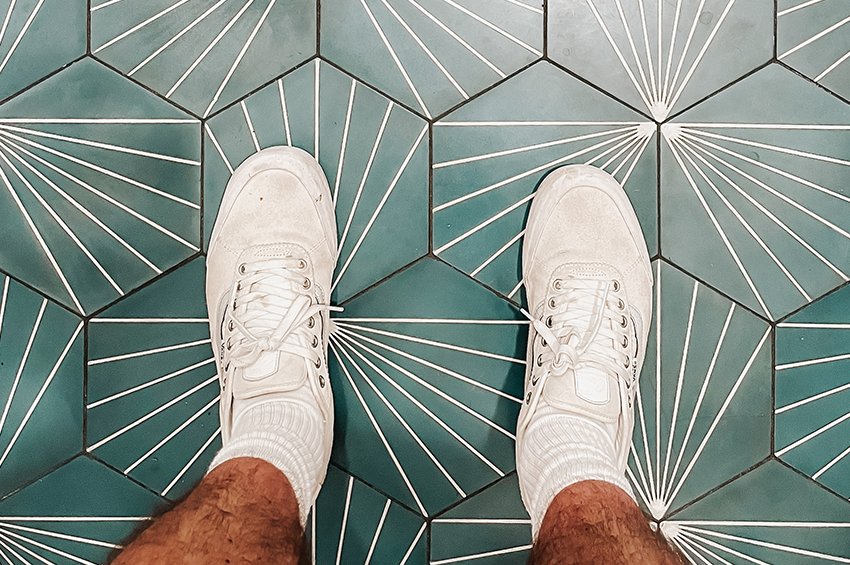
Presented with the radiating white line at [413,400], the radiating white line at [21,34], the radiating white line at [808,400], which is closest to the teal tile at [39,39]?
the radiating white line at [21,34]

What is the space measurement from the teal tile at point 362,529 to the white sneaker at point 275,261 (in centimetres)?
8

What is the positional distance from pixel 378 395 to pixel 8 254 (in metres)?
0.54

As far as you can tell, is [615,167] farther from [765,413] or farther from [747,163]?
[765,413]

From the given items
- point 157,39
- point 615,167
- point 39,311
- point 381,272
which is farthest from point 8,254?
point 615,167

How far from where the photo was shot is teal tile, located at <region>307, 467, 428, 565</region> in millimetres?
825

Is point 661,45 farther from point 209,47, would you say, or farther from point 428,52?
point 209,47

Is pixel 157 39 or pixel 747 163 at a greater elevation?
pixel 157 39

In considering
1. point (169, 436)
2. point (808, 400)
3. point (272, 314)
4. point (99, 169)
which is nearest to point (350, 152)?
point (272, 314)

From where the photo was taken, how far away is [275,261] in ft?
2.71

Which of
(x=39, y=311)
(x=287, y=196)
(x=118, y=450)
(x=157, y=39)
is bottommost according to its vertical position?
(x=118, y=450)

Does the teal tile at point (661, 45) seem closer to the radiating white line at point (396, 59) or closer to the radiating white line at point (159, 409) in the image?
the radiating white line at point (396, 59)

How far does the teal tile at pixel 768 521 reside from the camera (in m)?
0.82

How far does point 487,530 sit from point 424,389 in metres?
0.20

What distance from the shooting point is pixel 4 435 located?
836mm
